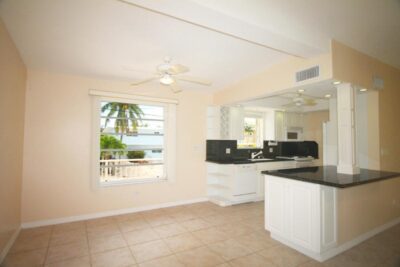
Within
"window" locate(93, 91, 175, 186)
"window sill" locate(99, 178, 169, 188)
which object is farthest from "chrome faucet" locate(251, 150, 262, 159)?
"window sill" locate(99, 178, 169, 188)

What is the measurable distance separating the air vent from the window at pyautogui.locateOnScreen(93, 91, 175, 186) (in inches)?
100.0

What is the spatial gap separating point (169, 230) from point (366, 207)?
287 centimetres

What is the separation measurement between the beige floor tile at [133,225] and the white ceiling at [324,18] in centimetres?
321

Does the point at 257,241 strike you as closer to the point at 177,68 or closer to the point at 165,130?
the point at 177,68

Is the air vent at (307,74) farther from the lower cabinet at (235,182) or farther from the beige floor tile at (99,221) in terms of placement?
the beige floor tile at (99,221)

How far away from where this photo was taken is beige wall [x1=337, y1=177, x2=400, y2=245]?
2545mm

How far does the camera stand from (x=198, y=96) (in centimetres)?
482

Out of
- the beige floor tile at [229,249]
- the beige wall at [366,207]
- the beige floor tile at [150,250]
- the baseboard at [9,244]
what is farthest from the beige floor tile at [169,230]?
the beige wall at [366,207]

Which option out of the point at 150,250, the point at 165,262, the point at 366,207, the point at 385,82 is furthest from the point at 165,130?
the point at 385,82

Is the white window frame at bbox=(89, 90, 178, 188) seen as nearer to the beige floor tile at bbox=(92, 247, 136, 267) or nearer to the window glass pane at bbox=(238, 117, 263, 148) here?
the beige floor tile at bbox=(92, 247, 136, 267)

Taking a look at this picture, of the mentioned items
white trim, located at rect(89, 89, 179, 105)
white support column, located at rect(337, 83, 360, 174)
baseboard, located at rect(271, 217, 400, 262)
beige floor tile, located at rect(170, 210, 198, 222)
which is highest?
white trim, located at rect(89, 89, 179, 105)

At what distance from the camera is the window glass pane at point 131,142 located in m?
3.97

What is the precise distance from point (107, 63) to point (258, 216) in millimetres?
3683

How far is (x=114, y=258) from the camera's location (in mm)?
2393
